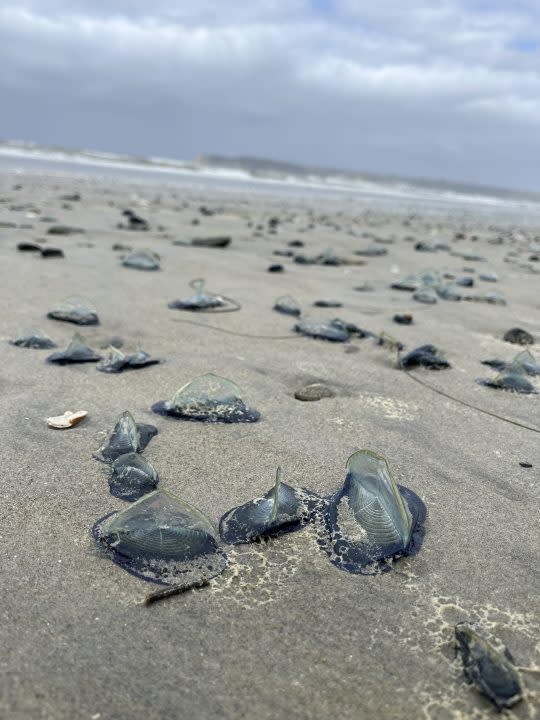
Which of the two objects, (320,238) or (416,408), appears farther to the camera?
(320,238)

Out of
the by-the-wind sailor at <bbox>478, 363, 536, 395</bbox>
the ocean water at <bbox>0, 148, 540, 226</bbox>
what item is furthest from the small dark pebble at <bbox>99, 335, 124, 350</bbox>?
the ocean water at <bbox>0, 148, 540, 226</bbox>

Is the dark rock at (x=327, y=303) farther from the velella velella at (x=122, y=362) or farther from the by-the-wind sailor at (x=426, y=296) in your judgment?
the velella velella at (x=122, y=362)

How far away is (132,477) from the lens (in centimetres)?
169

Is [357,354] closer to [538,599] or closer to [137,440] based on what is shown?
[137,440]

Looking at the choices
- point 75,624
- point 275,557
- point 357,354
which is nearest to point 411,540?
point 275,557

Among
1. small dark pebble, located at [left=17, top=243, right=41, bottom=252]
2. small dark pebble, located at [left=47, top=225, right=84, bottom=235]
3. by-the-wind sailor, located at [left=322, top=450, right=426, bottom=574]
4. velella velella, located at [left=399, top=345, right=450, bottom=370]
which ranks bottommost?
small dark pebble, located at [left=47, top=225, right=84, bottom=235]

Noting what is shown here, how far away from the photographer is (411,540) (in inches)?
59.4

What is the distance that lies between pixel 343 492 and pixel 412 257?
5.88 m

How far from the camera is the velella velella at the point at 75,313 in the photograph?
3.20 m

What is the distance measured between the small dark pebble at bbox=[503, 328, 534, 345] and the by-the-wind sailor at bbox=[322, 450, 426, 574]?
2.05m

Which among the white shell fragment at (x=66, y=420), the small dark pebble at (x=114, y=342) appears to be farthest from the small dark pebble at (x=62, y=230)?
the white shell fragment at (x=66, y=420)

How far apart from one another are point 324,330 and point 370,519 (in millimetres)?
1749

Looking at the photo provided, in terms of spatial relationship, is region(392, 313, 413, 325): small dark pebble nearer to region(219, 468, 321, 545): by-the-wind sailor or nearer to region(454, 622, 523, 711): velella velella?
region(219, 468, 321, 545): by-the-wind sailor

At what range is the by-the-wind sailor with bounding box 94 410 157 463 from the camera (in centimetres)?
184
